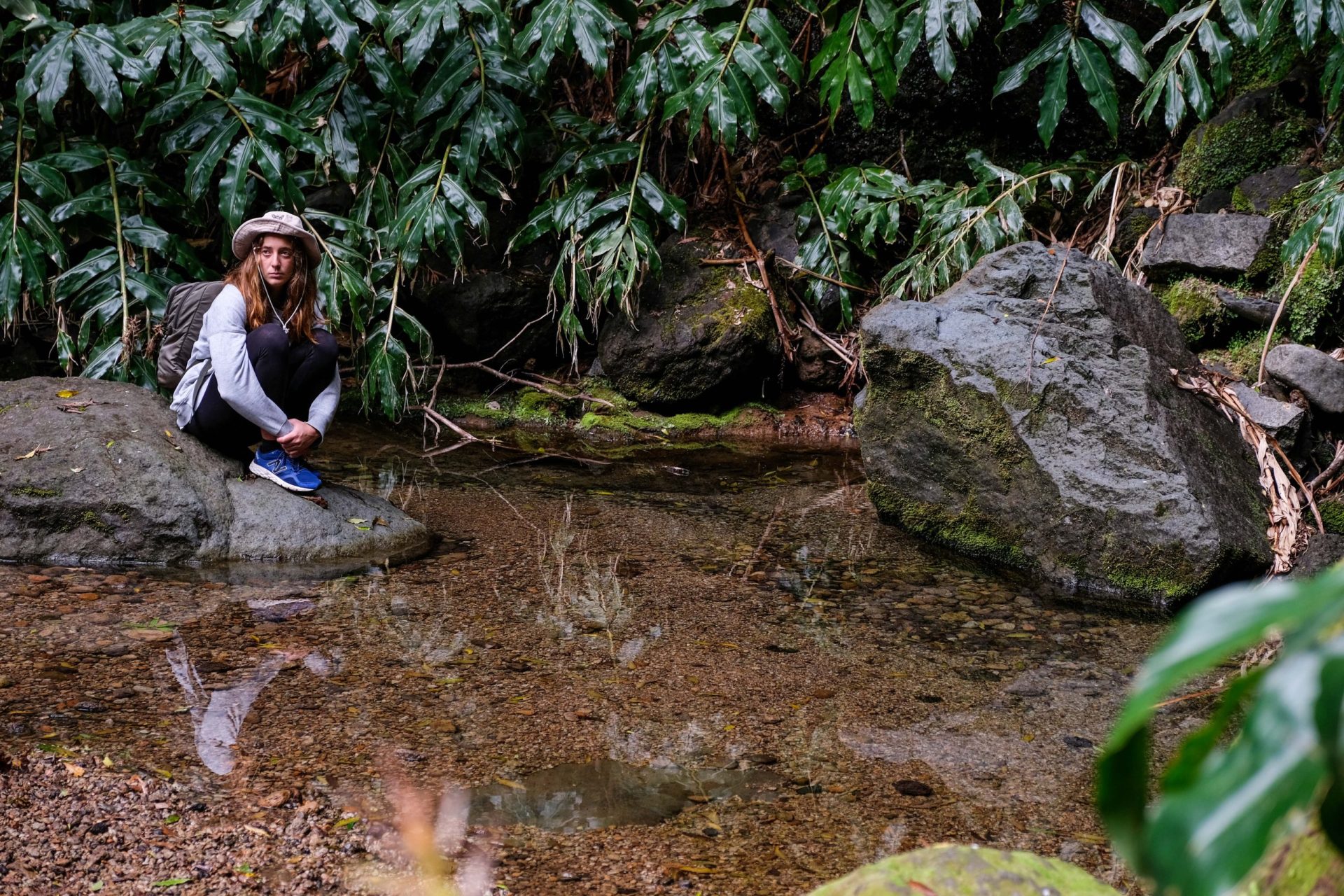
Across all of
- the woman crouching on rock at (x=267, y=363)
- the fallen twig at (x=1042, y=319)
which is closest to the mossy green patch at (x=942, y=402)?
the fallen twig at (x=1042, y=319)

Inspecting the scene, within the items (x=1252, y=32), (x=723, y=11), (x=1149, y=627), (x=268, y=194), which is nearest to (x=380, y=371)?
(x=268, y=194)

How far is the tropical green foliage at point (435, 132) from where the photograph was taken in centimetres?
474

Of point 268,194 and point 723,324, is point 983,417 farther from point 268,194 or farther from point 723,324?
point 268,194

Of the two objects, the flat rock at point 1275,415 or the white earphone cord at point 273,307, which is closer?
the white earphone cord at point 273,307

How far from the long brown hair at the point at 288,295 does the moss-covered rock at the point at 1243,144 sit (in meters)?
4.51

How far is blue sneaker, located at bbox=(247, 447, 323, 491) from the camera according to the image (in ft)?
12.4

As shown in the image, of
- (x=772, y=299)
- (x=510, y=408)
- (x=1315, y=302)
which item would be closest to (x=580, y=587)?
(x=510, y=408)

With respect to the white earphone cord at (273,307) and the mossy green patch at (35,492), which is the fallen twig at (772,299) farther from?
the mossy green patch at (35,492)

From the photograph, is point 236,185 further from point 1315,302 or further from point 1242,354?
point 1315,302

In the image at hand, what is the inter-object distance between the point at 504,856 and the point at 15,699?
127 cm

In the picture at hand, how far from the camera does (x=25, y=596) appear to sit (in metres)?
3.03

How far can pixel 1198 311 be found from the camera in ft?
16.7

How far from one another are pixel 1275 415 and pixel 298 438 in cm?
373

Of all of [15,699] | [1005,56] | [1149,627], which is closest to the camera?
[15,699]
